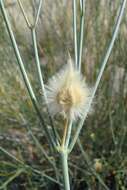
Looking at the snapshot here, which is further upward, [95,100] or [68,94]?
[95,100]

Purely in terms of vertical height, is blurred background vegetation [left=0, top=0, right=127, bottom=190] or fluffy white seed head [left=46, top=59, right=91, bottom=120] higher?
blurred background vegetation [left=0, top=0, right=127, bottom=190]

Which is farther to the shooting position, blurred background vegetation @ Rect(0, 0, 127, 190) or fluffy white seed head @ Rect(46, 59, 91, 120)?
blurred background vegetation @ Rect(0, 0, 127, 190)

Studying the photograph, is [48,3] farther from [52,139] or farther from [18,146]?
[52,139]

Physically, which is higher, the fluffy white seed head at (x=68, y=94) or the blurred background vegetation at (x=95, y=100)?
the blurred background vegetation at (x=95, y=100)

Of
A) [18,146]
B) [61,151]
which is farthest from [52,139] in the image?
[18,146]

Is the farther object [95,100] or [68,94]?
[95,100]

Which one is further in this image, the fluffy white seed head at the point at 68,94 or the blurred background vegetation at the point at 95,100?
the blurred background vegetation at the point at 95,100
